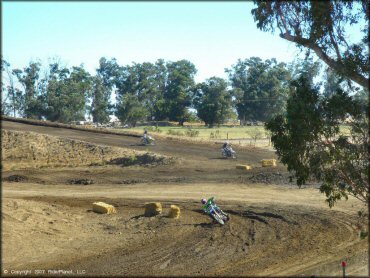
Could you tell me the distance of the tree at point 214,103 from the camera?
3765 inches

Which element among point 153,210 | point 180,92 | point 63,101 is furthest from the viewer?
point 180,92

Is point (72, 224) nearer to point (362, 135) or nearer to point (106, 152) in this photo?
point (362, 135)

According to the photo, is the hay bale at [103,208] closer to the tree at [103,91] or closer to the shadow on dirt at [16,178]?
the shadow on dirt at [16,178]

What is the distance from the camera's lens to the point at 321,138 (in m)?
15.3

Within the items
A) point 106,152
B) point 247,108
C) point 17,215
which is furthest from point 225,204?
point 247,108

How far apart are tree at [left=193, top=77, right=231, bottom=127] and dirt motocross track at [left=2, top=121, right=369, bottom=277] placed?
6076cm

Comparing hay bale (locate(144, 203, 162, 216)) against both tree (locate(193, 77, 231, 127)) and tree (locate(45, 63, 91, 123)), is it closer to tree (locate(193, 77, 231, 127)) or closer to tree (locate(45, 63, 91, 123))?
tree (locate(45, 63, 91, 123))

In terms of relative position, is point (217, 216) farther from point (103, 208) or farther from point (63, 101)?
point (63, 101)

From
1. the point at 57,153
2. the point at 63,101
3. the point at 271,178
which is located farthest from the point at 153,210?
the point at 63,101

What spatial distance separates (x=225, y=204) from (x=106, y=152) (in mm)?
21864

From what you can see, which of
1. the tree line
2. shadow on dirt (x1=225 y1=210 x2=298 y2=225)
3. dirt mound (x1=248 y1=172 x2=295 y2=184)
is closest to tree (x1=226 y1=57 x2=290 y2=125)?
the tree line

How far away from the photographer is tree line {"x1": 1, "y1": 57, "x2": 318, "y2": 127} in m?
83.8

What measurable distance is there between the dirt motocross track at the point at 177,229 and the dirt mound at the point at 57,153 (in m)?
5.94

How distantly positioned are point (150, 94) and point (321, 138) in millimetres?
103120
